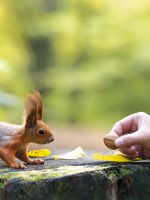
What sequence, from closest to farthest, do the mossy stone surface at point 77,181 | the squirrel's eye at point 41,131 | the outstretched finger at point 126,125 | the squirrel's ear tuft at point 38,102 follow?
the mossy stone surface at point 77,181, the squirrel's ear tuft at point 38,102, the squirrel's eye at point 41,131, the outstretched finger at point 126,125

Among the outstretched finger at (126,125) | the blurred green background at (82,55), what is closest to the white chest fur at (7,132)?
the outstretched finger at (126,125)

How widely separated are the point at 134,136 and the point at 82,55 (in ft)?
43.4

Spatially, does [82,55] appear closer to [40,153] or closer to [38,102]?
[40,153]

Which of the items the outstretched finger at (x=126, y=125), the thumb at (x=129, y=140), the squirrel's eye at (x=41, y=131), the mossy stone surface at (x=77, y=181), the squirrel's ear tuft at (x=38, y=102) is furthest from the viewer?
the outstretched finger at (x=126, y=125)

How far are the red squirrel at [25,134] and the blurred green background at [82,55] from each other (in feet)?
31.8

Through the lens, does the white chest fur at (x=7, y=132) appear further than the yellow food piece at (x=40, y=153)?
No

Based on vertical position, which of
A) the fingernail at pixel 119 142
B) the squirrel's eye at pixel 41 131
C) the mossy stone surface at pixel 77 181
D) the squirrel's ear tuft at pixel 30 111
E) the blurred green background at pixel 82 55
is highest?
the blurred green background at pixel 82 55

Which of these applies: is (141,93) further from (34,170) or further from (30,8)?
(34,170)

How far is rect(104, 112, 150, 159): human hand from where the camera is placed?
10.6 feet

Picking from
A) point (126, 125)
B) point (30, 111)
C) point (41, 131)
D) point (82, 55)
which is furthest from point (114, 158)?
point (82, 55)

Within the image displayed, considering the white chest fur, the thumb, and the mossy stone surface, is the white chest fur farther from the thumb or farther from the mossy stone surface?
the thumb

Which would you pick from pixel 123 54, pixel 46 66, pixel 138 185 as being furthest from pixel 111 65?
pixel 138 185

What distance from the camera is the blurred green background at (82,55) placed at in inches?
564

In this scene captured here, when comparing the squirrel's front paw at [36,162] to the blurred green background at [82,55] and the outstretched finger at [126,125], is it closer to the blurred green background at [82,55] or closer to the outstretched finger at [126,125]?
the outstretched finger at [126,125]
